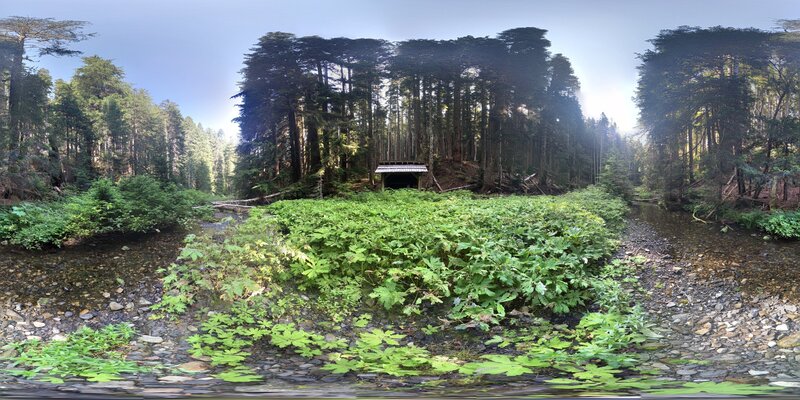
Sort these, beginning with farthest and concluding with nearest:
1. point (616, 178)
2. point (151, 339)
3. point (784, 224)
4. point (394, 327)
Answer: point (784, 224) < point (616, 178) < point (394, 327) < point (151, 339)

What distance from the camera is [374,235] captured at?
6.81 ft

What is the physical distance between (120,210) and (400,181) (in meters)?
1.55

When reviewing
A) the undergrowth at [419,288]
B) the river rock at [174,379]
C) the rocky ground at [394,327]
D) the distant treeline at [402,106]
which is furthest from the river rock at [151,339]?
the distant treeline at [402,106]

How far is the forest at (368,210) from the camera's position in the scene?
143 centimetres

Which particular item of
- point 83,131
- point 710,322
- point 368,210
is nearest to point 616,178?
point 710,322

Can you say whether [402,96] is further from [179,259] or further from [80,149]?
[80,149]

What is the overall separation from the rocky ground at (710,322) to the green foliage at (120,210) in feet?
7.63

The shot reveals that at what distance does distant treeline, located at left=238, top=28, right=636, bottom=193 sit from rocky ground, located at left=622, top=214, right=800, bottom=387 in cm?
98

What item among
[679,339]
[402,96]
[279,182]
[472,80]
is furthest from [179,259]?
[679,339]

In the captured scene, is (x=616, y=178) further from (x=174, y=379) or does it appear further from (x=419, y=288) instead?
(x=174, y=379)

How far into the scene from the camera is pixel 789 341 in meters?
1.54

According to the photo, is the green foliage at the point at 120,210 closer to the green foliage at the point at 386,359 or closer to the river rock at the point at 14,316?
the river rock at the point at 14,316

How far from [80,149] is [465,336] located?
226 centimetres

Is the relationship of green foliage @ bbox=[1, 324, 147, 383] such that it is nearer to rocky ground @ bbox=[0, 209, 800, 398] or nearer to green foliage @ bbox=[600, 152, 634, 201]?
rocky ground @ bbox=[0, 209, 800, 398]
